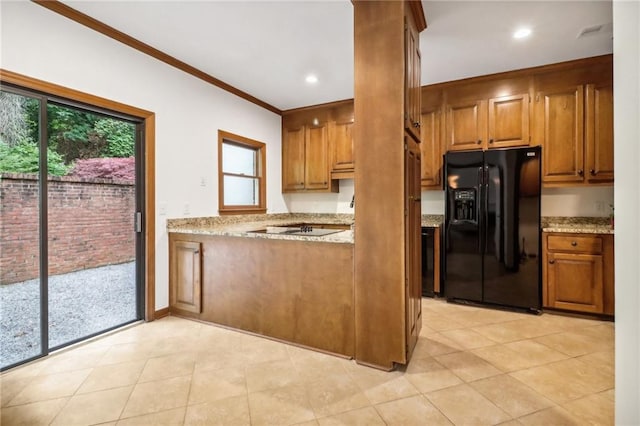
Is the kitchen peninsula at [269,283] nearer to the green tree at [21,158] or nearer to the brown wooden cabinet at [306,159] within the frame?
the green tree at [21,158]

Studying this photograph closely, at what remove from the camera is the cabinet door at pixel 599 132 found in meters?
2.98

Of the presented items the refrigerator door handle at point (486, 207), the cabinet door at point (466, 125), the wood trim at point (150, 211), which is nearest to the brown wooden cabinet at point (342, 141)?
the cabinet door at point (466, 125)

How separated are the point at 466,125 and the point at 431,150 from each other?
46cm

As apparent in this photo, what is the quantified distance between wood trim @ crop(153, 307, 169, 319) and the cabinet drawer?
3.85m

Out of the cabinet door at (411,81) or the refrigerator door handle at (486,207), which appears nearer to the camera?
the cabinet door at (411,81)

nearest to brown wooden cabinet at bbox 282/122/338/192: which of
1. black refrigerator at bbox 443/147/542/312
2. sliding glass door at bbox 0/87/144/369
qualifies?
black refrigerator at bbox 443/147/542/312

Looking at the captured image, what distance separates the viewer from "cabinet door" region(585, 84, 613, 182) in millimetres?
2982

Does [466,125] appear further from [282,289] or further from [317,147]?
[282,289]

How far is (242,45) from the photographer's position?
2773 mm

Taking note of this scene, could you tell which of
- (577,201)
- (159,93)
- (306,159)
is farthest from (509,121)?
(159,93)

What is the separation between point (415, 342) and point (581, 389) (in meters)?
0.98

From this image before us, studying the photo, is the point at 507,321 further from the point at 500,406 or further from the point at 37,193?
the point at 37,193

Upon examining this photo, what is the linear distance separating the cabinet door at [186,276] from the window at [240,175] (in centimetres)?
79

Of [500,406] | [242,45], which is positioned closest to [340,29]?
[242,45]
